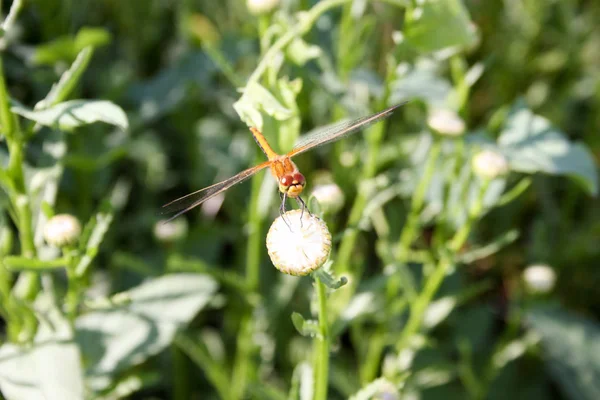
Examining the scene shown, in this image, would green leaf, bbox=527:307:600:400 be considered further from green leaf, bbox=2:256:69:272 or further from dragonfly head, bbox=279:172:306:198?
green leaf, bbox=2:256:69:272

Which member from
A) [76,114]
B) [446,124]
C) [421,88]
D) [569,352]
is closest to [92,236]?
[76,114]

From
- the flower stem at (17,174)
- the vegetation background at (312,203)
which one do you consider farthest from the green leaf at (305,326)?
the flower stem at (17,174)

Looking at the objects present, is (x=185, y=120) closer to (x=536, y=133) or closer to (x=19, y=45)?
→ (x=19, y=45)

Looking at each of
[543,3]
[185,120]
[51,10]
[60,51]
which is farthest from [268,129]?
[543,3]

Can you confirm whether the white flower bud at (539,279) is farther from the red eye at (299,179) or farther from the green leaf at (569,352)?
the red eye at (299,179)

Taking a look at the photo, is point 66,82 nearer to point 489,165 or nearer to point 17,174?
point 17,174

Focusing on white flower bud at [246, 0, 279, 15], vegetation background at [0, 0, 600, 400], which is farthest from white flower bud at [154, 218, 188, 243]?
white flower bud at [246, 0, 279, 15]
